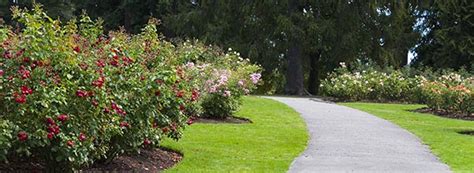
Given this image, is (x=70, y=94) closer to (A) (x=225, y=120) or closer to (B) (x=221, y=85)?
(B) (x=221, y=85)

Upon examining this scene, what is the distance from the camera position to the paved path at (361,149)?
893 centimetres

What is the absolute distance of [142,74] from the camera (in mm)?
7852

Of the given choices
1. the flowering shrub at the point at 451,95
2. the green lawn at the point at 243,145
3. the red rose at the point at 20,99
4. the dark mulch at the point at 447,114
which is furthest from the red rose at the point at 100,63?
the dark mulch at the point at 447,114

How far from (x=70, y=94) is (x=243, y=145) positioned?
15.9 ft

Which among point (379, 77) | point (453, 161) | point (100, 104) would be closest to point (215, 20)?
point (379, 77)

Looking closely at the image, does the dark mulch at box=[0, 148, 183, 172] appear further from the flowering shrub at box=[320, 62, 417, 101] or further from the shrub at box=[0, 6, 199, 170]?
the flowering shrub at box=[320, 62, 417, 101]

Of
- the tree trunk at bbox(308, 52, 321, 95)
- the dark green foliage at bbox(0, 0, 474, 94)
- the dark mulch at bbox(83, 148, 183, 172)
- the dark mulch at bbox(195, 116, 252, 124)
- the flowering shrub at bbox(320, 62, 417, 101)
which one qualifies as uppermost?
the dark green foliage at bbox(0, 0, 474, 94)

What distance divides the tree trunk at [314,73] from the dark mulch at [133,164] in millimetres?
29453

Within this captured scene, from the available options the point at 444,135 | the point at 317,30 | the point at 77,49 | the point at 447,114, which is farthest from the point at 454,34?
the point at 77,49

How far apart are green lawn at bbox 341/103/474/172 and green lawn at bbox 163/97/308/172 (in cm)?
233

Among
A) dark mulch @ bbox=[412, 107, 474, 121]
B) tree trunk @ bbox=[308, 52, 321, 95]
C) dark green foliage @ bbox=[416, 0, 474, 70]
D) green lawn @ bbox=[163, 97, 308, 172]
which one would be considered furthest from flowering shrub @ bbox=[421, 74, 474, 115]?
tree trunk @ bbox=[308, 52, 321, 95]

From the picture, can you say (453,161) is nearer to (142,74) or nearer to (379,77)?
(142,74)

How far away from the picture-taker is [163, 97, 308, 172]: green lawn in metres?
8.64

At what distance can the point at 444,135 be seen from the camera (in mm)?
13469
